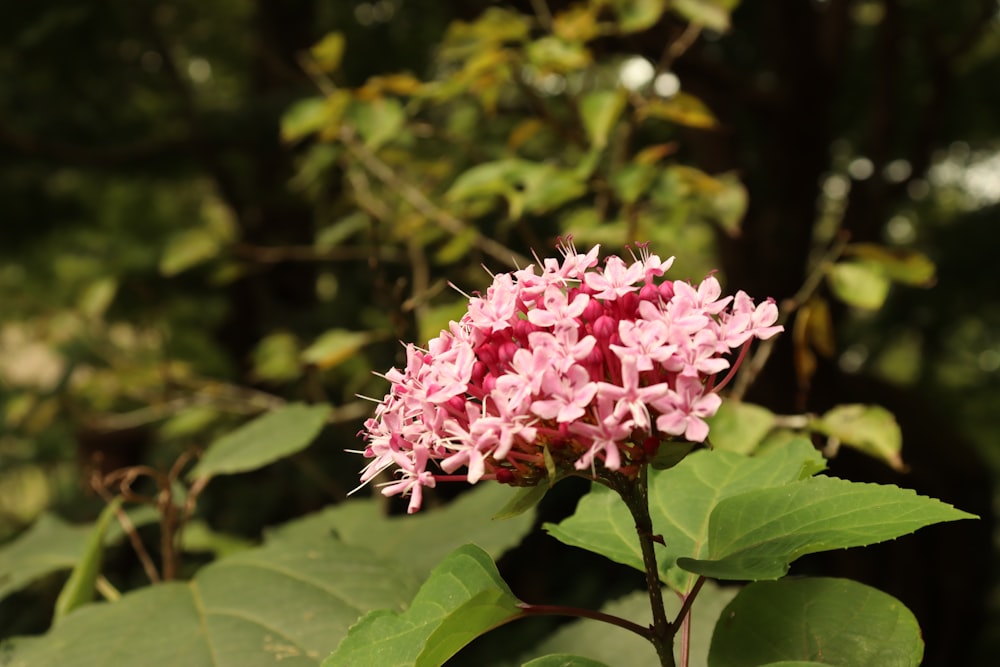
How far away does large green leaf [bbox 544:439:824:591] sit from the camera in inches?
34.6

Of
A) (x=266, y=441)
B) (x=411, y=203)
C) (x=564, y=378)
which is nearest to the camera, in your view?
(x=564, y=378)

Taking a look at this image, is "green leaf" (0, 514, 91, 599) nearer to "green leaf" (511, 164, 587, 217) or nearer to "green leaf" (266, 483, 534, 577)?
"green leaf" (266, 483, 534, 577)

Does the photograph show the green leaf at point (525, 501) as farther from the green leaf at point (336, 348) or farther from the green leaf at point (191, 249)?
the green leaf at point (191, 249)

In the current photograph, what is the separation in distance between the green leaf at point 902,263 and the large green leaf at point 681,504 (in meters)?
0.65

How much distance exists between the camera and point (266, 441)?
141 cm

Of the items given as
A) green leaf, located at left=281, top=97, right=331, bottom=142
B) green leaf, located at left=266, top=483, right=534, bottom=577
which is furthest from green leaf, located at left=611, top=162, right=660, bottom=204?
green leaf, located at left=281, top=97, right=331, bottom=142

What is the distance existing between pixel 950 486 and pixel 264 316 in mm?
3169

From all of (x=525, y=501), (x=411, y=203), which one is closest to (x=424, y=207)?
(x=411, y=203)

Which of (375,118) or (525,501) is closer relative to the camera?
(525,501)

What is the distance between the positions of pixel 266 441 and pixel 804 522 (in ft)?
3.10

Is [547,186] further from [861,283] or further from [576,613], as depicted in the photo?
[576,613]

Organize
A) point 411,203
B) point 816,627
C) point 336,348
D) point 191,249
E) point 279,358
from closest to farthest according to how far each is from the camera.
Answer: point 816,627
point 336,348
point 411,203
point 191,249
point 279,358

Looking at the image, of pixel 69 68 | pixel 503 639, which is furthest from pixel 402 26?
pixel 503 639

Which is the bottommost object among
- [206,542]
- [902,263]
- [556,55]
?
[206,542]
